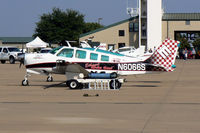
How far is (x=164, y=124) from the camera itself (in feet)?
36.2

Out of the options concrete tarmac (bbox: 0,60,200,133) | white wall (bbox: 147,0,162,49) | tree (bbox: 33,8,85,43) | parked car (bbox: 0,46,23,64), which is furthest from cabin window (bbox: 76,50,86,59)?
tree (bbox: 33,8,85,43)

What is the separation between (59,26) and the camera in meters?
98.6

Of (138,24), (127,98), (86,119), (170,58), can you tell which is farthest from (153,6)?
(86,119)

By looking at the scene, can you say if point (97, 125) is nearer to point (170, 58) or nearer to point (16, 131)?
point (16, 131)

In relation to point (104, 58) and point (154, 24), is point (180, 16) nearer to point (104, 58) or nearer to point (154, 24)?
point (154, 24)

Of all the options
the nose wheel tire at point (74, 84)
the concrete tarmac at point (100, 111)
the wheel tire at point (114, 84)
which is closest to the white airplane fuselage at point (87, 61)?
the wheel tire at point (114, 84)

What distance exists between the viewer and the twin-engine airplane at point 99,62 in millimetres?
20734

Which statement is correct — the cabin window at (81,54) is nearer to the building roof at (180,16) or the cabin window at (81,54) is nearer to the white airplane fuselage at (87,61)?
the white airplane fuselage at (87,61)

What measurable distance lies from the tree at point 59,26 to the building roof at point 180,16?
75.6 ft

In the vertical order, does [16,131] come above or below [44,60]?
below

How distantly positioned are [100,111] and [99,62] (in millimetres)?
7893

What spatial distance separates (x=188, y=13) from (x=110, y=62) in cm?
6174

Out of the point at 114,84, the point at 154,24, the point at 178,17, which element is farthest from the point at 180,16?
the point at 114,84

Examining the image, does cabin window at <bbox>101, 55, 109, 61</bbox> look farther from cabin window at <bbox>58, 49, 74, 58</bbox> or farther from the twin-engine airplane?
cabin window at <bbox>58, 49, 74, 58</bbox>
